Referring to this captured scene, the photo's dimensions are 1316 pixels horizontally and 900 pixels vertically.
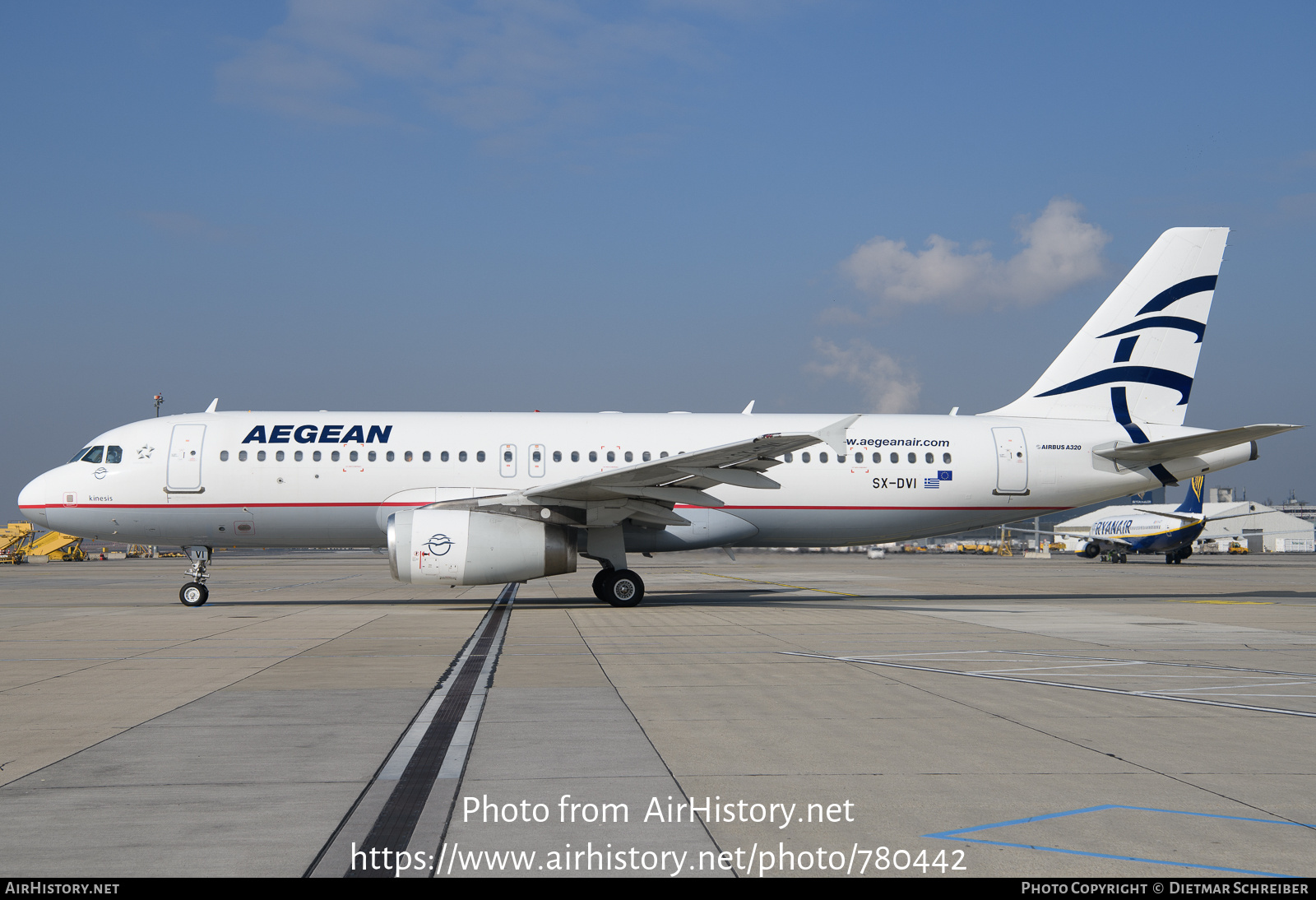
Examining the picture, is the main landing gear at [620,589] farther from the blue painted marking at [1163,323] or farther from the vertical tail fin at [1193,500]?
the vertical tail fin at [1193,500]

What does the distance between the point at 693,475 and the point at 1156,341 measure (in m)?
11.7

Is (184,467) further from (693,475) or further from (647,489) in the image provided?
(693,475)

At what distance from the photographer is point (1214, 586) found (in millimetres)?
28594

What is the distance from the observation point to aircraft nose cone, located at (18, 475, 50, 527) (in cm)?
1908

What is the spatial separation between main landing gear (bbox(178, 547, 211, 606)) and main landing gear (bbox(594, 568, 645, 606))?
759 cm

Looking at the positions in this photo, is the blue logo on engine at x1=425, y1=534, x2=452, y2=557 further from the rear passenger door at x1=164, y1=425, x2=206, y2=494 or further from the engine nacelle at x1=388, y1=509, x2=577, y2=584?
the rear passenger door at x1=164, y1=425, x2=206, y2=494

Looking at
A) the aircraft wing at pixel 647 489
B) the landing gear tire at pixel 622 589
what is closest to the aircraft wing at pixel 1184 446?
the aircraft wing at pixel 647 489

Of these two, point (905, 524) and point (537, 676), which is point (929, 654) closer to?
point (537, 676)

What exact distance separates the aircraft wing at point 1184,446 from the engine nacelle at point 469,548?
12.1 m

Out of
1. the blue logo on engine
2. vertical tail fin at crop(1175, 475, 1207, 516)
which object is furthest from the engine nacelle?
vertical tail fin at crop(1175, 475, 1207, 516)

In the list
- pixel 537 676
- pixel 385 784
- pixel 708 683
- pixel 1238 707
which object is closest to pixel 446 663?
pixel 537 676

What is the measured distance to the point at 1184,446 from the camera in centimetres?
2027

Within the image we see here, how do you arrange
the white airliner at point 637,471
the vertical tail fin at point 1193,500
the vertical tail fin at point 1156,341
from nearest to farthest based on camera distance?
the white airliner at point 637,471 → the vertical tail fin at point 1156,341 → the vertical tail fin at point 1193,500

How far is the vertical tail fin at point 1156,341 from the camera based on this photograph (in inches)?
867
